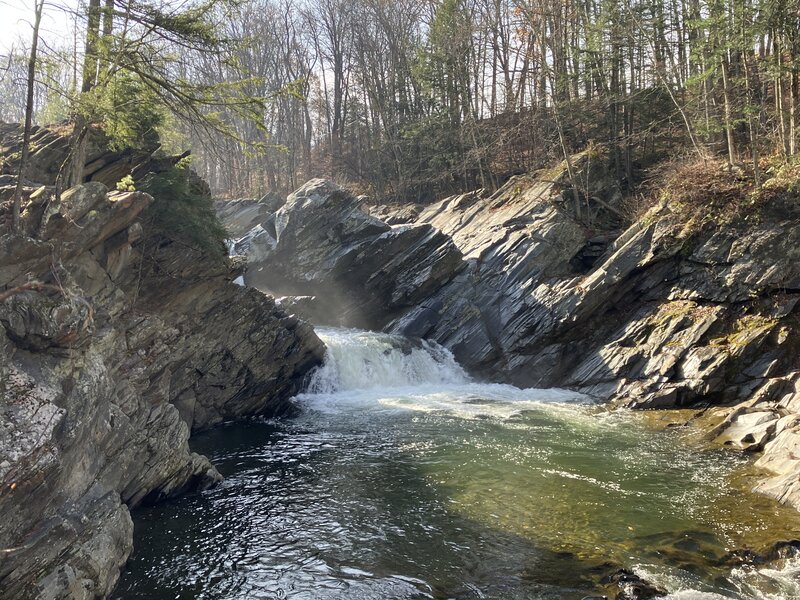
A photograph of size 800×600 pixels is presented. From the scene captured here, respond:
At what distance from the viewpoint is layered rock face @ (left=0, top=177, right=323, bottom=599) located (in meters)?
7.63

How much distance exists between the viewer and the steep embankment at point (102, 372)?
7.64 metres

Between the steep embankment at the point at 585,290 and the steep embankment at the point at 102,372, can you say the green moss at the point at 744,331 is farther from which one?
the steep embankment at the point at 102,372

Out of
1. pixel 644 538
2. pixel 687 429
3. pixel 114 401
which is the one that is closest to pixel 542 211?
pixel 687 429

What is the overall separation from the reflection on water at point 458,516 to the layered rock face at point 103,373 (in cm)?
110

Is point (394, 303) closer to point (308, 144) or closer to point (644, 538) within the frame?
point (644, 538)

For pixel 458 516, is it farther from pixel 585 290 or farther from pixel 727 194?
pixel 727 194

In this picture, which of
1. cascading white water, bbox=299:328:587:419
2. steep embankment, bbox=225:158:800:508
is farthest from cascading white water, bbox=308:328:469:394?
steep embankment, bbox=225:158:800:508

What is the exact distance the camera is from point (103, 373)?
1023 centimetres

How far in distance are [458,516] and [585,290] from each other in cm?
1286

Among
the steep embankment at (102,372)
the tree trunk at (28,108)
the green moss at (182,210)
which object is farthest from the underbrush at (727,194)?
the tree trunk at (28,108)

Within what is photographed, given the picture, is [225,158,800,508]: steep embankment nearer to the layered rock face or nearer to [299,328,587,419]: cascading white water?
[299,328,587,419]: cascading white water

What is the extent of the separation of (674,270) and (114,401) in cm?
1840

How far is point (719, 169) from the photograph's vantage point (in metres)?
21.1

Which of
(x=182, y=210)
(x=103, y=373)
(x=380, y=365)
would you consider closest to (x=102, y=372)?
(x=103, y=373)
